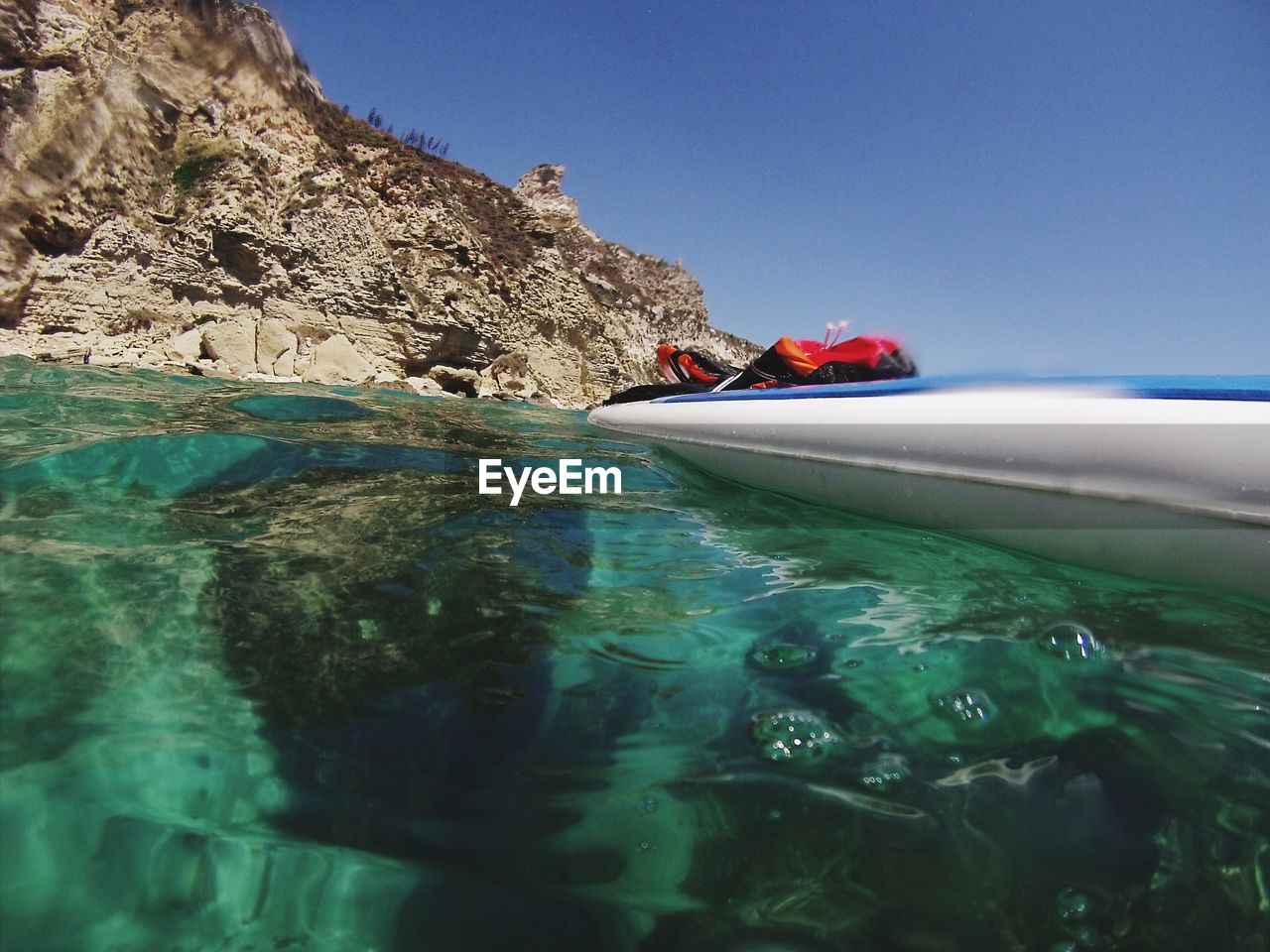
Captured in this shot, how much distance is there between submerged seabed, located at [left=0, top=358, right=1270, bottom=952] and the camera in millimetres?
735

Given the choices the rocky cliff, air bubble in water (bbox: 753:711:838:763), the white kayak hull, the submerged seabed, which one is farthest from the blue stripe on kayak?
the rocky cliff

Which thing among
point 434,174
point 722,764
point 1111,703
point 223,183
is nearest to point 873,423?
point 1111,703

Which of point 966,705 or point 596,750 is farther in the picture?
point 966,705

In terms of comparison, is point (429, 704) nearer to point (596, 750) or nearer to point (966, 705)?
point (596, 750)

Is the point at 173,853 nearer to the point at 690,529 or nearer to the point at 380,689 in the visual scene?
the point at 380,689

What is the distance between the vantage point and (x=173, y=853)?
77 centimetres

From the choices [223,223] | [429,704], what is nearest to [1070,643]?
[429,704]

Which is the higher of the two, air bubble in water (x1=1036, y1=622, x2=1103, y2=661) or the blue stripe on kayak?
Result: the blue stripe on kayak

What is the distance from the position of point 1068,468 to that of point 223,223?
17021 mm

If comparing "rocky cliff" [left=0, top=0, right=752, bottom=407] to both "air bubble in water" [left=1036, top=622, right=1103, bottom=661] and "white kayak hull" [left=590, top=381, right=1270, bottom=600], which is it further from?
"air bubble in water" [left=1036, top=622, right=1103, bottom=661]

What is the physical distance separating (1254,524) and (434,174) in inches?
836
